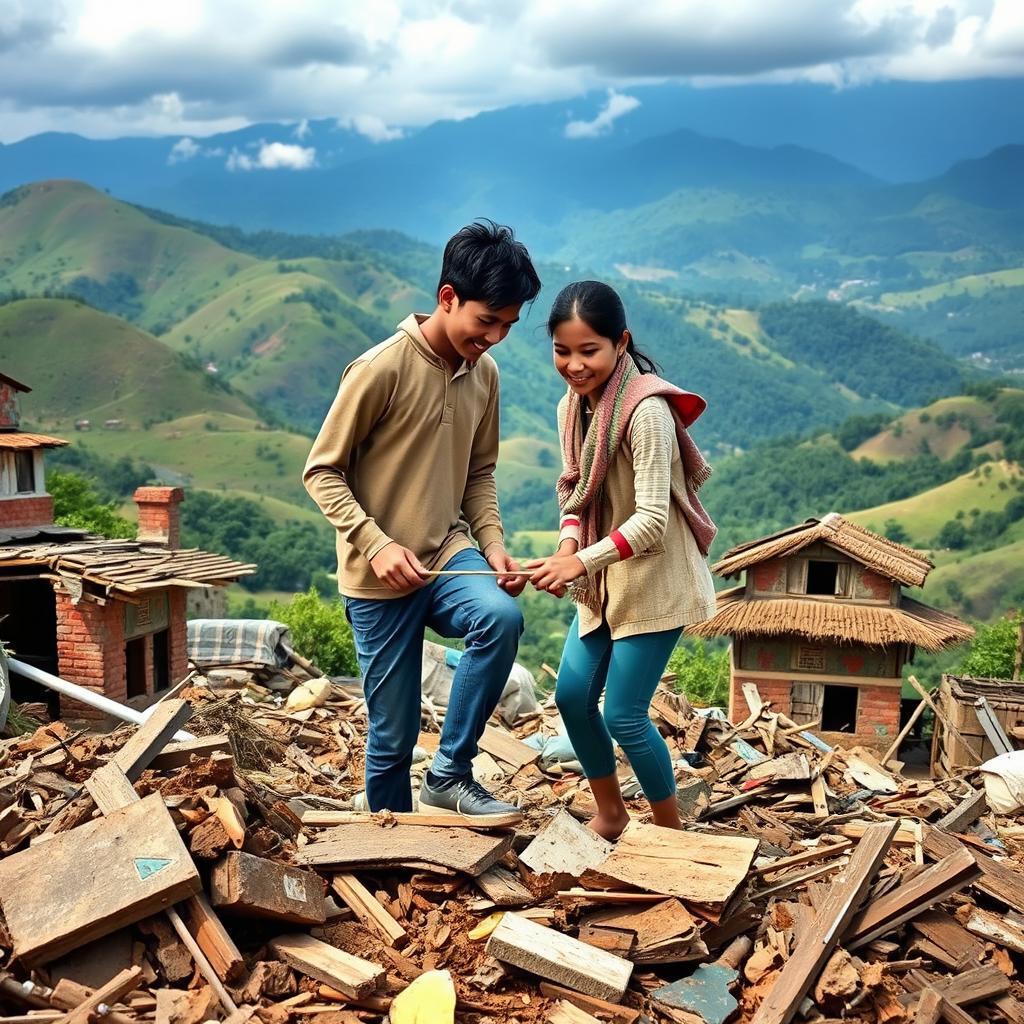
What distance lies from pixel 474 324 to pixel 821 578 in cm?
1403

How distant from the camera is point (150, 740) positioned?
14.9ft

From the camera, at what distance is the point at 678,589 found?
4.41 meters

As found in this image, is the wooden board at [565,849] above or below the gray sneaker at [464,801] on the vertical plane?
below

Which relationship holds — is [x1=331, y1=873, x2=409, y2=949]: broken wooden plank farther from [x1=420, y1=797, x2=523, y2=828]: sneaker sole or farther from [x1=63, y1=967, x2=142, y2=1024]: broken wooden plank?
[x1=63, y1=967, x2=142, y2=1024]: broken wooden plank

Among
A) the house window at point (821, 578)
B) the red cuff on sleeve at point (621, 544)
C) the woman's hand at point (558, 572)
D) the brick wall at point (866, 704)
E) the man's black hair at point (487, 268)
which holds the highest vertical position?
the man's black hair at point (487, 268)

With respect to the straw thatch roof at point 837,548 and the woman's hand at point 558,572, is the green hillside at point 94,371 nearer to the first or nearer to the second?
the straw thatch roof at point 837,548

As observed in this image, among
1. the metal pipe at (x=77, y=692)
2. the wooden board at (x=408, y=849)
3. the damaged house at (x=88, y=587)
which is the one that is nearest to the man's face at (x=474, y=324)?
the wooden board at (x=408, y=849)

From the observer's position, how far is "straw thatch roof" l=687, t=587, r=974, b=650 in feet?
52.6

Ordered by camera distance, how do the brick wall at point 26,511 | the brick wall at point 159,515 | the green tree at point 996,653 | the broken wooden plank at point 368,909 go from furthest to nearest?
the green tree at point 996,653
the brick wall at point 159,515
the brick wall at point 26,511
the broken wooden plank at point 368,909

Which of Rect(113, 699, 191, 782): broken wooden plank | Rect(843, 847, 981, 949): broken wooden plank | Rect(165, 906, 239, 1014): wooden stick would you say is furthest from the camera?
Rect(113, 699, 191, 782): broken wooden plank

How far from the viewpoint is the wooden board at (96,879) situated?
3.49m

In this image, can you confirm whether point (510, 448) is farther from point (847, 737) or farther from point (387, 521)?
point (387, 521)

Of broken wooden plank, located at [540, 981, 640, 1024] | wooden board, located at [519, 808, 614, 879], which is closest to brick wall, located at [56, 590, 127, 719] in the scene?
wooden board, located at [519, 808, 614, 879]

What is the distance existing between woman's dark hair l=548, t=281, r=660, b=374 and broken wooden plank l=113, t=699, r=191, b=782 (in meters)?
2.23
